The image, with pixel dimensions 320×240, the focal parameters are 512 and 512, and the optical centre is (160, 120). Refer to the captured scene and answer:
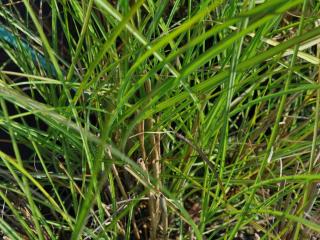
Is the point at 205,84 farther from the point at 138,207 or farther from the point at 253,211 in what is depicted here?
the point at 138,207

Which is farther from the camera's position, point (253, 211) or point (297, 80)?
point (297, 80)

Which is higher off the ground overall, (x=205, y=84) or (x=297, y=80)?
(x=205, y=84)

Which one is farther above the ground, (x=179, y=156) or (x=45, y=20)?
(x=45, y=20)

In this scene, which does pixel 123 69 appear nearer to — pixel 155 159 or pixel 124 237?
pixel 155 159

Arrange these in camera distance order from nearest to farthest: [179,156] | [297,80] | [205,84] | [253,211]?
[205,84] → [253,211] → [179,156] → [297,80]

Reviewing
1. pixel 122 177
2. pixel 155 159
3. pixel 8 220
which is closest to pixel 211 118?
pixel 155 159

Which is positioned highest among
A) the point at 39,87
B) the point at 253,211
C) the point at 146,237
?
the point at 39,87

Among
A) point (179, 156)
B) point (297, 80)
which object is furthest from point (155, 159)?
point (297, 80)

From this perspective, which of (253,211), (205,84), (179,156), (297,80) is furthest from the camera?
(297,80)

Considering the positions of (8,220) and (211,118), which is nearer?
(211,118)
